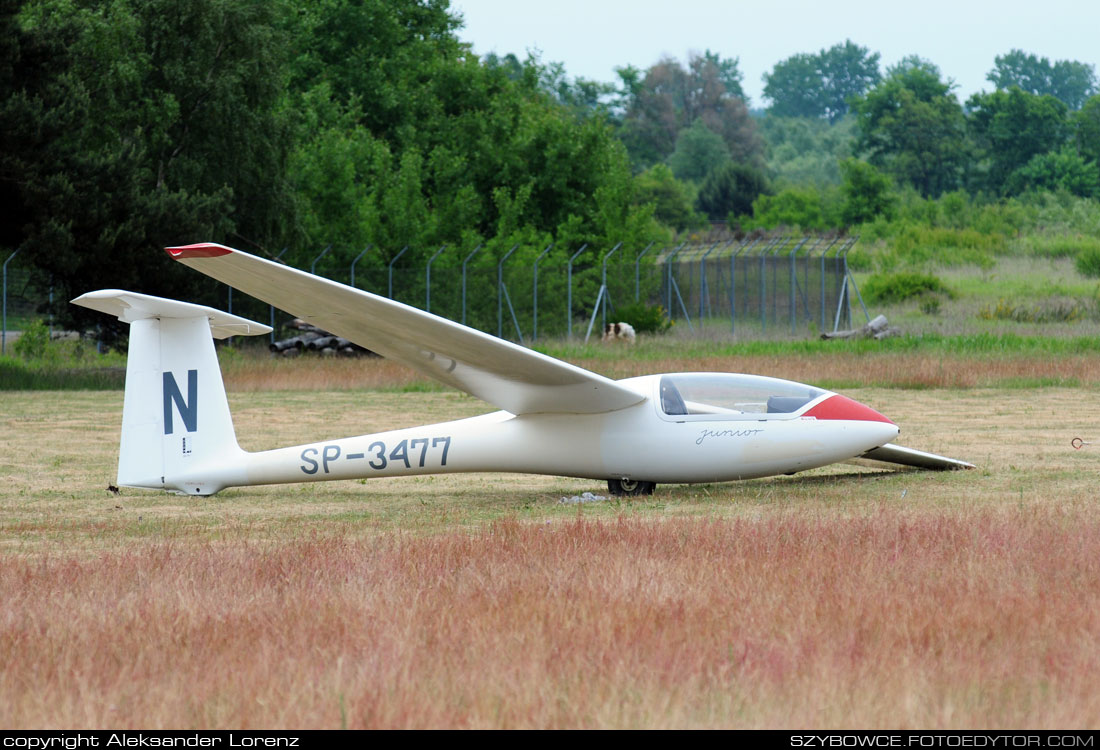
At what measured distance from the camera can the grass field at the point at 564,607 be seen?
4.88 metres

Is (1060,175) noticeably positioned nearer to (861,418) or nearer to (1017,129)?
(1017,129)

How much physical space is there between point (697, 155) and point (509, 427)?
116649mm

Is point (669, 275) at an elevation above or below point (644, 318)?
above

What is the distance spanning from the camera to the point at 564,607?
21.5ft

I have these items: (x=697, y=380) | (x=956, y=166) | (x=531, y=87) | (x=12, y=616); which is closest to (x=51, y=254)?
(x=697, y=380)

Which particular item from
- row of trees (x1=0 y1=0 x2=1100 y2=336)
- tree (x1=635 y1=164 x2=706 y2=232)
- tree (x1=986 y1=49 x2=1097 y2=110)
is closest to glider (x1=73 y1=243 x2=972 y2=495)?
row of trees (x1=0 y1=0 x2=1100 y2=336)

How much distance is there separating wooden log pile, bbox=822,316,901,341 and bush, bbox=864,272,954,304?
12.4 meters

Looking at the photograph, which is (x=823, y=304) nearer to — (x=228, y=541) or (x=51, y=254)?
(x=51, y=254)

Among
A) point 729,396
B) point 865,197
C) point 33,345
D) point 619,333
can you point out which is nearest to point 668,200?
point 865,197

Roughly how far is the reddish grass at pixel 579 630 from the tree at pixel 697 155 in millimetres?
118101

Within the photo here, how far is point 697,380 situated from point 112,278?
22.1m

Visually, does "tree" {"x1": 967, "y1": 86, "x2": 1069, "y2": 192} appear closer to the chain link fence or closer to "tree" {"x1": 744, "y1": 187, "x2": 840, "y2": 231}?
"tree" {"x1": 744, "y1": 187, "x2": 840, "y2": 231}

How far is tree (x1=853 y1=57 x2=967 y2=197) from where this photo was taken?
317 ft

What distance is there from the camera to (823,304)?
3888cm
